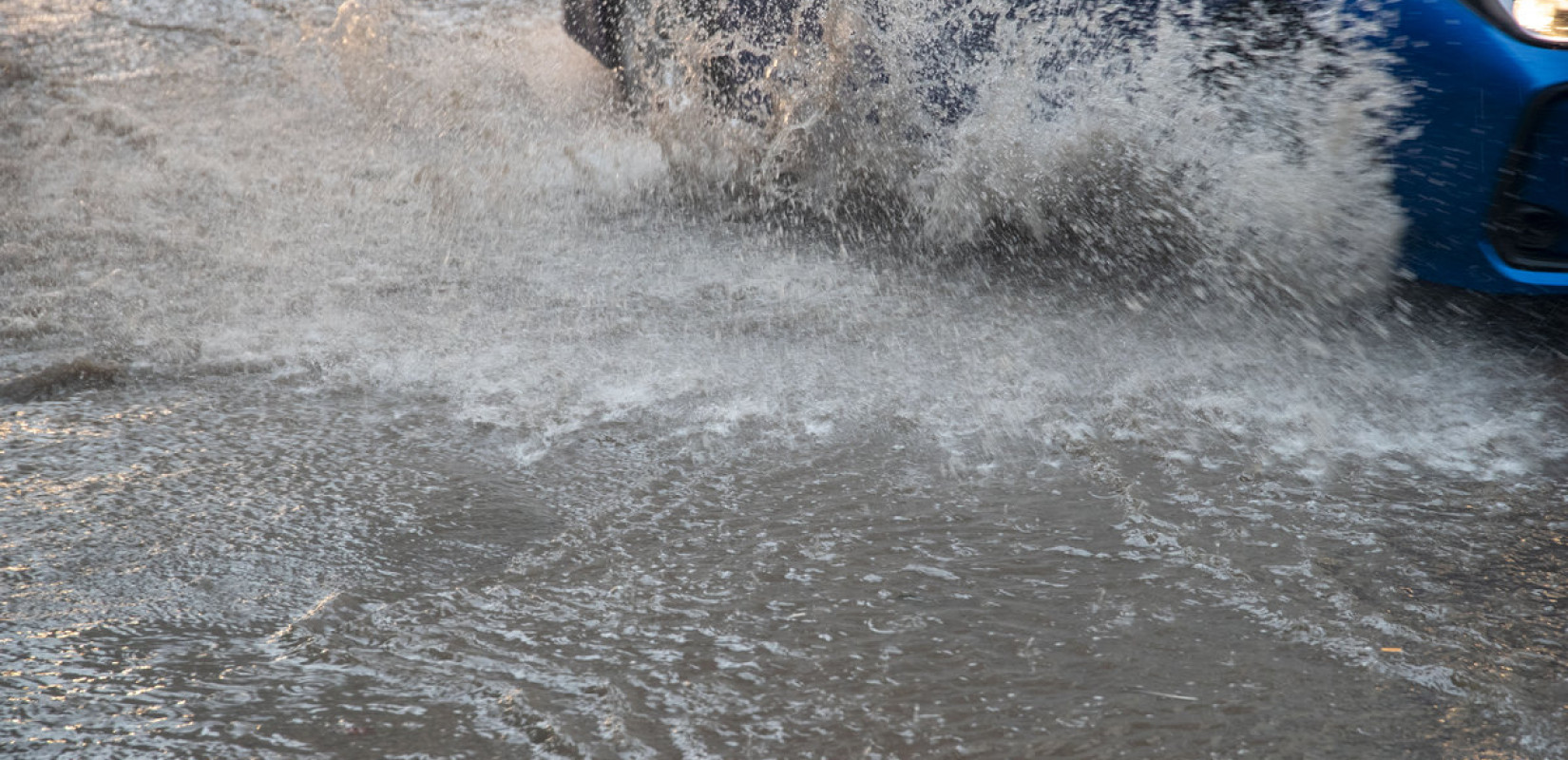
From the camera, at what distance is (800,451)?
2.45m

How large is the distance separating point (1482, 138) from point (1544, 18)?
0.85ft

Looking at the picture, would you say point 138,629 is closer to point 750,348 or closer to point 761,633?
point 761,633

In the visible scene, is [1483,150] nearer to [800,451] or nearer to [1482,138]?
[1482,138]

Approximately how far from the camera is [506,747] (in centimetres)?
151

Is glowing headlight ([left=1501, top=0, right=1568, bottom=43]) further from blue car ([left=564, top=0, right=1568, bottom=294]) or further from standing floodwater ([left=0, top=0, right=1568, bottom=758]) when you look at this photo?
standing floodwater ([left=0, top=0, right=1568, bottom=758])

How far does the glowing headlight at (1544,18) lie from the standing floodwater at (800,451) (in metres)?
0.27

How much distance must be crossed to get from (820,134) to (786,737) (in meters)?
2.91

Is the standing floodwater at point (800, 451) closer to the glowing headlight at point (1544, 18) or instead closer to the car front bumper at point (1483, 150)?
the car front bumper at point (1483, 150)

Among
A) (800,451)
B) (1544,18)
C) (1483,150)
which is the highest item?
(1544,18)

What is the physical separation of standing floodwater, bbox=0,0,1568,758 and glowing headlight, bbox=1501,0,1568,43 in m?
0.27

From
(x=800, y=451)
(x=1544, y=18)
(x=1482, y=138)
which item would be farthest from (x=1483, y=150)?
(x=800, y=451)

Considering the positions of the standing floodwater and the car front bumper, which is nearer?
the standing floodwater

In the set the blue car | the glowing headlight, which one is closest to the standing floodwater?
the blue car

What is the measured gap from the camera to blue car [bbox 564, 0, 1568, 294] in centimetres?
245
